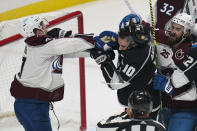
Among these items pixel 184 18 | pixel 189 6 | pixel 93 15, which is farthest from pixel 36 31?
pixel 93 15

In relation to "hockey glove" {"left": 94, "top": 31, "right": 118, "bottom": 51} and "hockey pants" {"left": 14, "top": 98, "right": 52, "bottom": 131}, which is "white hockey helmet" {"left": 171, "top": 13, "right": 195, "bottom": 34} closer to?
"hockey glove" {"left": 94, "top": 31, "right": 118, "bottom": 51}

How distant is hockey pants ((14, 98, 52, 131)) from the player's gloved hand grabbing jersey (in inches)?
20.3

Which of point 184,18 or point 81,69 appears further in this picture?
point 81,69

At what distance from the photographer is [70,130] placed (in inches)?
155

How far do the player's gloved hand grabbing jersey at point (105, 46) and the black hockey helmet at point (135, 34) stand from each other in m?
0.12

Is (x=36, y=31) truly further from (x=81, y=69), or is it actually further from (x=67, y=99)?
(x=67, y=99)

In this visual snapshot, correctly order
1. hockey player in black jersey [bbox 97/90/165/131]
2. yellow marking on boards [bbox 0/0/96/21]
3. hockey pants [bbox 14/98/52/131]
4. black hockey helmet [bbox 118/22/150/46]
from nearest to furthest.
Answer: hockey player in black jersey [bbox 97/90/165/131]
black hockey helmet [bbox 118/22/150/46]
hockey pants [bbox 14/98/52/131]
yellow marking on boards [bbox 0/0/96/21]

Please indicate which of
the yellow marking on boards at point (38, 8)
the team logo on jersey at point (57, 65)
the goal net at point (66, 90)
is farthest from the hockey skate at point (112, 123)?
the yellow marking on boards at point (38, 8)

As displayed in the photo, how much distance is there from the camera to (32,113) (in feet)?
10.2

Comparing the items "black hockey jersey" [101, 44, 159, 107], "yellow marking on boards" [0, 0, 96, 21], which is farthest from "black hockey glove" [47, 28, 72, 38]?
"yellow marking on boards" [0, 0, 96, 21]

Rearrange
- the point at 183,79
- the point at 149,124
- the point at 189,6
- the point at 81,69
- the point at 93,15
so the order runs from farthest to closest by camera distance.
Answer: the point at 93,15, the point at 81,69, the point at 189,6, the point at 183,79, the point at 149,124

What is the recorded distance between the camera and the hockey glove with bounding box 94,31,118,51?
2.80 meters

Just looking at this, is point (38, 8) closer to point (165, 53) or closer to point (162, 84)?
point (165, 53)

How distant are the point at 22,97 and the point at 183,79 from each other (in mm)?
998
